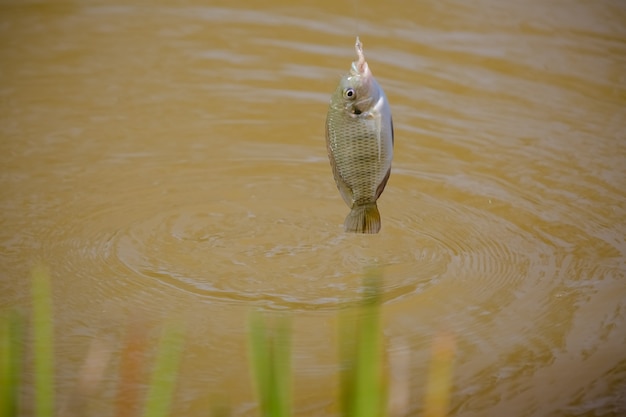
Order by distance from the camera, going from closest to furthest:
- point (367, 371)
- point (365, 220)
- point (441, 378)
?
point (367, 371), point (441, 378), point (365, 220)

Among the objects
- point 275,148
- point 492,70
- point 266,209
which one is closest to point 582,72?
point 492,70

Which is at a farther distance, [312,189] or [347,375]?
[312,189]

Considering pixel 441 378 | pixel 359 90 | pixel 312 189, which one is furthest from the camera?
pixel 312 189

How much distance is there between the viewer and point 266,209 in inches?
144

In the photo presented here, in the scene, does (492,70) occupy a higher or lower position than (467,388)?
higher

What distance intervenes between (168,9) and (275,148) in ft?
A: 6.02

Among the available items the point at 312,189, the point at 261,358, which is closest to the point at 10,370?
the point at 261,358

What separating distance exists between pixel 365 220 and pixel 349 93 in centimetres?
32

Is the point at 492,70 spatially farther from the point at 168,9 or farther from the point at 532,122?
the point at 168,9

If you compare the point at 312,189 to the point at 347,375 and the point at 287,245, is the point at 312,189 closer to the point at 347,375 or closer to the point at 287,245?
the point at 287,245

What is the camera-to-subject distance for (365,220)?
2.30 metres

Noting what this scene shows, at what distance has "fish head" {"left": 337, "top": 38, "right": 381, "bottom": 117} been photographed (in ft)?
7.00

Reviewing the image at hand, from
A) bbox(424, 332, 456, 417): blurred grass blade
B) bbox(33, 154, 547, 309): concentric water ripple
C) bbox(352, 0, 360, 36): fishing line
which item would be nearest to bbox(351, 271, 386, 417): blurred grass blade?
bbox(424, 332, 456, 417): blurred grass blade

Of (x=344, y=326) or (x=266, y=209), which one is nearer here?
(x=344, y=326)
